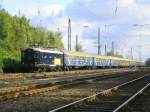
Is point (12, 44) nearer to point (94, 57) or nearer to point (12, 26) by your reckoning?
point (12, 26)

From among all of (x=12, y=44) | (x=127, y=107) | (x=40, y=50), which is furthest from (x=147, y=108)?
(x=12, y=44)

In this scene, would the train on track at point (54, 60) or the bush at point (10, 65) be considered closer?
the train on track at point (54, 60)

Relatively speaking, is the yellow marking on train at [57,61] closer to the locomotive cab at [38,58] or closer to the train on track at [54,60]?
the train on track at [54,60]

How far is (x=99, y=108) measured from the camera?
1667 cm

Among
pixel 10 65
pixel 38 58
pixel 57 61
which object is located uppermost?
pixel 38 58

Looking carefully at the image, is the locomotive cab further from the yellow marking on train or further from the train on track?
the yellow marking on train

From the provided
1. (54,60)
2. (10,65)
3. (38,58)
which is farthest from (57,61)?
(38,58)

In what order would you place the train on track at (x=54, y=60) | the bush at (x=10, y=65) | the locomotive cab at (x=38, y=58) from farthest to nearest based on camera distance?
1. the bush at (x=10, y=65)
2. the train on track at (x=54, y=60)
3. the locomotive cab at (x=38, y=58)

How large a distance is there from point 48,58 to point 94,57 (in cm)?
2586

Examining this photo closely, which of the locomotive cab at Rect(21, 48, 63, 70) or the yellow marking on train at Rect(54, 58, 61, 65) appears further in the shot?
the yellow marking on train at Rect(54, 58, 61, 65)

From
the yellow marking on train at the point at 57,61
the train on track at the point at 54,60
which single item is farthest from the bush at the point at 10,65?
the yellow marking on train at the point at 57,61

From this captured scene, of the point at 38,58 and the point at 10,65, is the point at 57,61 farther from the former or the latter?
the point at 38,58

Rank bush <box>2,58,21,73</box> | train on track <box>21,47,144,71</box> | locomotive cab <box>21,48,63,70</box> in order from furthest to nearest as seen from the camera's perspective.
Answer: bush <box>2,58,21,73</box> → train on track <box>21,47,144,71</box> → locomotive cab <box>21,48,63,70</box>

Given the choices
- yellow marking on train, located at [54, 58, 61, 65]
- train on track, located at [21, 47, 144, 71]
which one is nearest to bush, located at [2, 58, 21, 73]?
train on track, located at [21, 47, 144, 71]
